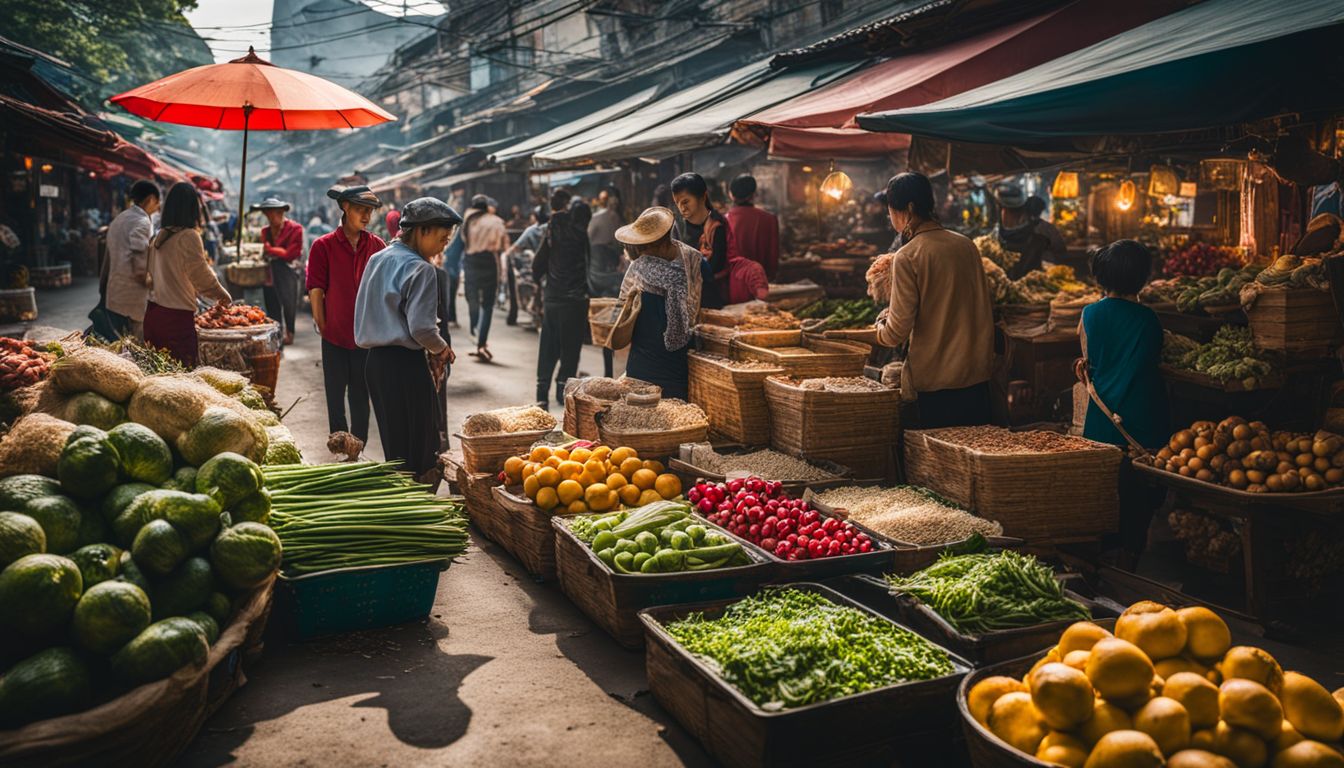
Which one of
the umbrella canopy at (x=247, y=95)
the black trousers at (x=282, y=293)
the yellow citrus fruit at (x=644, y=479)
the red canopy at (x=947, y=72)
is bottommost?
the yellow citrus fruit at (x=644, y=479)

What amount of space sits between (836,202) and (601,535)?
12.6m

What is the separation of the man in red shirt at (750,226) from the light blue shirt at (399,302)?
12.9 feet

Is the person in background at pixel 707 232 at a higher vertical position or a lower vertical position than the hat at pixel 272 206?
lower

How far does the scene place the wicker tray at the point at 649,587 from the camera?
4461 millimetres

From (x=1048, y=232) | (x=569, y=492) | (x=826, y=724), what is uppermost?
(x=1048, y=232)

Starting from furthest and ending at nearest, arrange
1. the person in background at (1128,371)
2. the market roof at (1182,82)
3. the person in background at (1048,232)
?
the person in background at (1048,232) → the person in background at (1128,371) → the market roof at (1182,82)

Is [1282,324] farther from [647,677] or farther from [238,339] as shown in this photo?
[238,339]

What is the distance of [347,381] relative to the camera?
7207 mm

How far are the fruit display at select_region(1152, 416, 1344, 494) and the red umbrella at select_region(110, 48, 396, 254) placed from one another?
5.88 meters

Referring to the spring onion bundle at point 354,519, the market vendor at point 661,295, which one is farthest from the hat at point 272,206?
the spring onion bundle at point 354,519

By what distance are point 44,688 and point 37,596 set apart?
0.33 meters

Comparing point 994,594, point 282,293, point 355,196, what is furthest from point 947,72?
point 282,293

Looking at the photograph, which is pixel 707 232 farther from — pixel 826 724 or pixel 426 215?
pixel 826 724

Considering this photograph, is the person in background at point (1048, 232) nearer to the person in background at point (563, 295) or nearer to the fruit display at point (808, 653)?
the person in background at point (563, 295)
